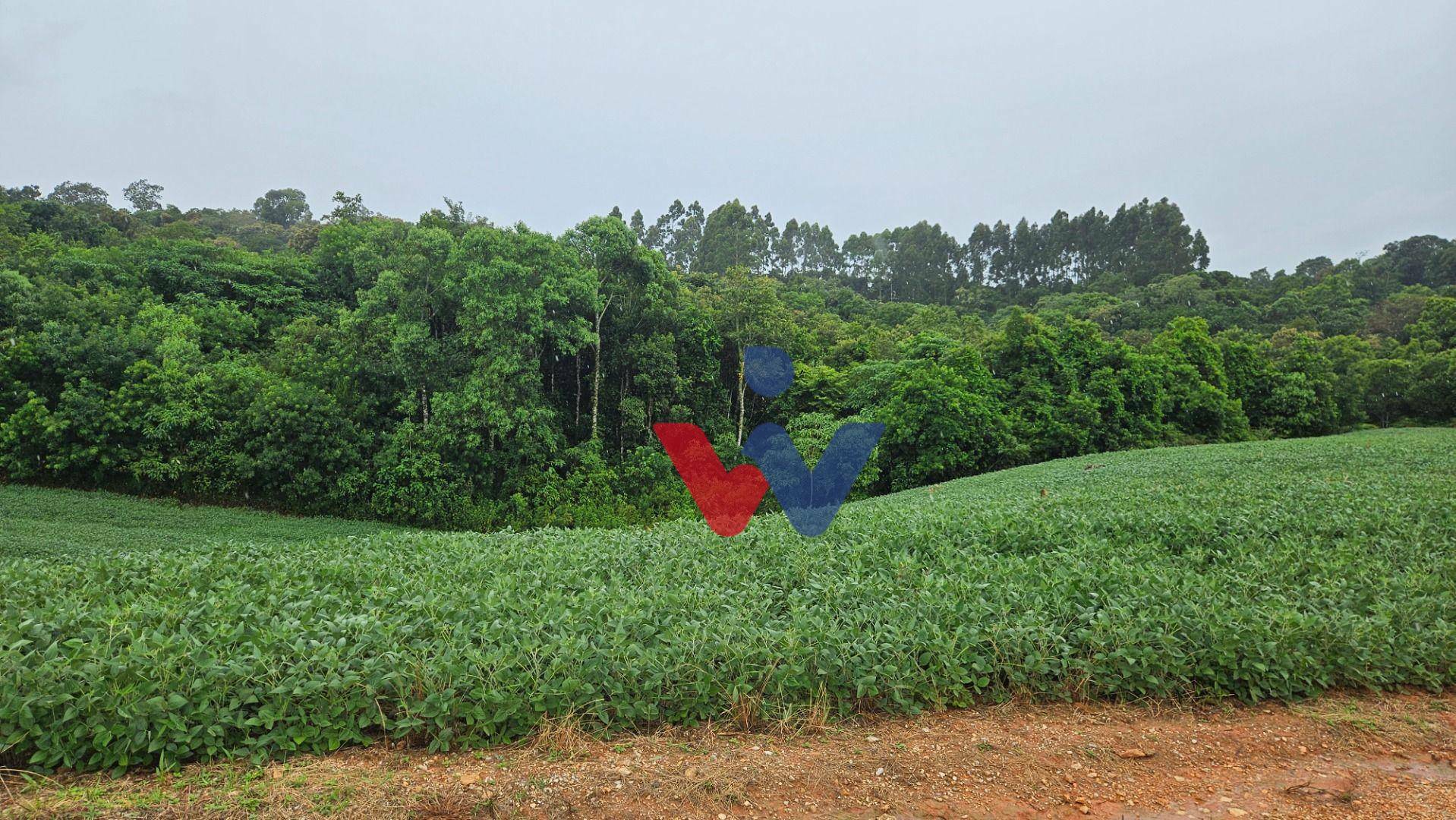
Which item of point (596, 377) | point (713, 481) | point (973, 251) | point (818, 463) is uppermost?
point (973, 251)

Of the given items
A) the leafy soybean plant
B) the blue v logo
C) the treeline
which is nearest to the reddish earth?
the leafy soybean plant

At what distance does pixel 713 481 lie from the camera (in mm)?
13070

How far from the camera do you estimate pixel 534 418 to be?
1553 cm

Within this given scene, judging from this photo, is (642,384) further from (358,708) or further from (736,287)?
(358,708)

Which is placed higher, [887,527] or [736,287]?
[736,287]

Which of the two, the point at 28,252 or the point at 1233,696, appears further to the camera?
the point at 28,252

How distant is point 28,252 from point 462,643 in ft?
87.1

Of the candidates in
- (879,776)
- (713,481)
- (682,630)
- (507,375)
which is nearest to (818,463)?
(713,481)

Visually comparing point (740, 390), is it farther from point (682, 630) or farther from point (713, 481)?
point (682, 630)

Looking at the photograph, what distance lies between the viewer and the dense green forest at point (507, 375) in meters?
14.7

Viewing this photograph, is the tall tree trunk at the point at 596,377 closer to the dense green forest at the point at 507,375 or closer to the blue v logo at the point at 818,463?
the dense green forest at the point at 507,375

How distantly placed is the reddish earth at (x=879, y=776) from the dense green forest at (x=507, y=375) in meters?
12.8

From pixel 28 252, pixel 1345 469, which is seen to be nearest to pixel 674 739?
pixel 1345 469

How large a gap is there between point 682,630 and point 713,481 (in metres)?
9.88
